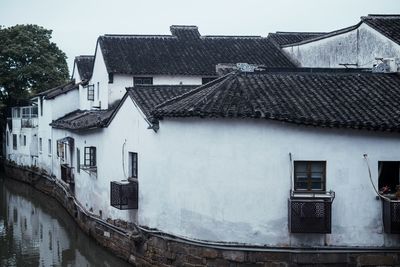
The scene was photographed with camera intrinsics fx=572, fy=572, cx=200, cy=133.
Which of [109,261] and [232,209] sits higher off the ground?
[232,209]

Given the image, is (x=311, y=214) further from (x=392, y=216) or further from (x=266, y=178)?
(x=392, y=216)

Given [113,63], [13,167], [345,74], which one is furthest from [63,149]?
[345,74]

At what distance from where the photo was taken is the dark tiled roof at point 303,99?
13.1 meters

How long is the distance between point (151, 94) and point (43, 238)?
351 inches

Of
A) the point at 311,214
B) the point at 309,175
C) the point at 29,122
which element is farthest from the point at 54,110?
the point at 311,214

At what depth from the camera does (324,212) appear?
13.1 m

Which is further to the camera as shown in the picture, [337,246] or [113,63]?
[113,63]

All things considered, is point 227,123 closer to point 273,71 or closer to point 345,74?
point 273,71

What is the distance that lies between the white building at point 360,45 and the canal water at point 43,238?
10.6 metres

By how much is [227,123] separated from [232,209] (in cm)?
208

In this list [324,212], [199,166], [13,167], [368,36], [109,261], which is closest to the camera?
[324,212]

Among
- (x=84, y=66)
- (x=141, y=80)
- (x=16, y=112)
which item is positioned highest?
(x=84, y=66)

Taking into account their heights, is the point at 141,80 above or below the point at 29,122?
above

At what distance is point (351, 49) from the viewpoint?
2134cm
